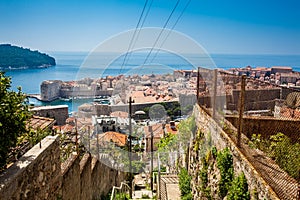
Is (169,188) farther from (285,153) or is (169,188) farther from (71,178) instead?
(285,153)

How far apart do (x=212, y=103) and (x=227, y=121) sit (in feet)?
2.17

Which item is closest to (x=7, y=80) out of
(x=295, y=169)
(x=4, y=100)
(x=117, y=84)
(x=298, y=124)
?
(x=4, y=100)

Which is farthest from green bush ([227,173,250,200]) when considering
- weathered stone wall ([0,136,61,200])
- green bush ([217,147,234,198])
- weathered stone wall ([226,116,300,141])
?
weathered stone wall ([0,136,61,200])

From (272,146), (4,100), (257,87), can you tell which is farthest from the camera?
(257,87)

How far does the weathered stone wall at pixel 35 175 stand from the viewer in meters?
1.93

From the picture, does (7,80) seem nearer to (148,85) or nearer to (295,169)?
(295,169)

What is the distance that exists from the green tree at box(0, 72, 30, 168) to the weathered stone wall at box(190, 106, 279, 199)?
7.65 feet

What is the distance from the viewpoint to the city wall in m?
2.00

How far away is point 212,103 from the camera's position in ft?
15.1

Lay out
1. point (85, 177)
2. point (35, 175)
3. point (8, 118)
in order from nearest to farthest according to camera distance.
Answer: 1. point (8, 118)
2. point (35, 175)
3. point (85, 177)

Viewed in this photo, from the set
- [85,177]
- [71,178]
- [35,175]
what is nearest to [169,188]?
[85,177]

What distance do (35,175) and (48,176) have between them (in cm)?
39

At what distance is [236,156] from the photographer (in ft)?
10.3

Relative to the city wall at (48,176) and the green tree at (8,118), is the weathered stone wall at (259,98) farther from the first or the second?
the green tree at (8,118)
